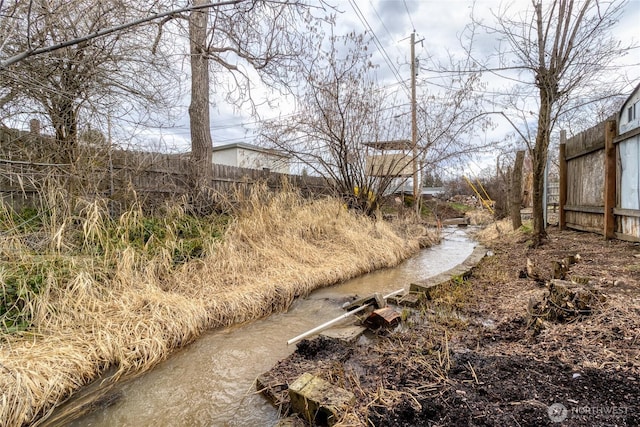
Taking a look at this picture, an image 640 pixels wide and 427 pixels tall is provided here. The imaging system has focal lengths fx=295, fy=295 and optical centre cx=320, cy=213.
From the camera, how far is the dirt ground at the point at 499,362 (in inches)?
48.1

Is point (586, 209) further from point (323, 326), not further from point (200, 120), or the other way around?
point (200, 120)

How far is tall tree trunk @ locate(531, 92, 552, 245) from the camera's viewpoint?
413 cm

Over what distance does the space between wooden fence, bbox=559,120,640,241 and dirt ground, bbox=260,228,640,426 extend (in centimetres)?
134

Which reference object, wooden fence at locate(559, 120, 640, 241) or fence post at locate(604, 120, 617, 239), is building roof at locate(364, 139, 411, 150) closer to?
wooden fence at locate(559, 120, 640, 241)

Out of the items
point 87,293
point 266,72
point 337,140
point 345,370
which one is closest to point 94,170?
point 87,293

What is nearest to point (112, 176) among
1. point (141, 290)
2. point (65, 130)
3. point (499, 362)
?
point (65, 130)

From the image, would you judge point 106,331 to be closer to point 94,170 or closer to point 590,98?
point 94,170

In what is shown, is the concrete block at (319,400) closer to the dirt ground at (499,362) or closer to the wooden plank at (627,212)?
the dirt ground at (499,362)

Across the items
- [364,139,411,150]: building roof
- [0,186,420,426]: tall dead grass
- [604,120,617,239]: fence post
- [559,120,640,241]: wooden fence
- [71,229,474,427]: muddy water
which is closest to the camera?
[71,229,474,427]: muddy water

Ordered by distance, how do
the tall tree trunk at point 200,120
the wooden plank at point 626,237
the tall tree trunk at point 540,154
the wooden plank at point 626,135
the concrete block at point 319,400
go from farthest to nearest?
the tall tree trunk at point 200,120
the tall tree trunk at point 540,154
the wooden plank at point 626,237
the wooden plank at point 626,135
the concrete block at point 319,400

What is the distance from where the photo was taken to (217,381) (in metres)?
2.10

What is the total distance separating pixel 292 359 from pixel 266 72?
3773mm

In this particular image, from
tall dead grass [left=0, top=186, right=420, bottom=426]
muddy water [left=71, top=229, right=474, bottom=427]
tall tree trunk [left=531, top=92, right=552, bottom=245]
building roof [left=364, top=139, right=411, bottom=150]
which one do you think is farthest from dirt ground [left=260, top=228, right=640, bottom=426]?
building roof [left=364, top=139, right=411, bottom=150]

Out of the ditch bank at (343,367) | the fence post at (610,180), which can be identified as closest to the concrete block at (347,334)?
the ditch bank at (343,367)
